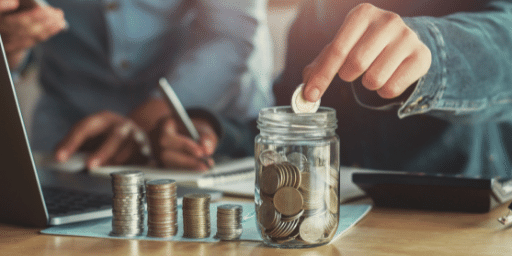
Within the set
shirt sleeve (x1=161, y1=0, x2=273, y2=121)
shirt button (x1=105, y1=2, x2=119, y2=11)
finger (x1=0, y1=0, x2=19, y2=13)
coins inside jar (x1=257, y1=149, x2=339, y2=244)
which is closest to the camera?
coins inside jar (x1=257, y1=149, x2=339, y2=244)

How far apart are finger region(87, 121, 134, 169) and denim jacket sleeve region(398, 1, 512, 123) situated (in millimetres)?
721

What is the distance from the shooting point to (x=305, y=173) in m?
0.51

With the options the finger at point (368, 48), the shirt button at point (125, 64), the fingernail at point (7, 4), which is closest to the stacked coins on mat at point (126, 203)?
the finger at point (368, 48)

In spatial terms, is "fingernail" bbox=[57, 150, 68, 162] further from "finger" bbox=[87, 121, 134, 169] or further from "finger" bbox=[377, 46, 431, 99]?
"finger" bbox=[377, 46, 431, 99]

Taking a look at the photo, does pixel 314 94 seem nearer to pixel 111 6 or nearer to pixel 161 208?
pixel 161 208

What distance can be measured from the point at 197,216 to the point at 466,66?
0.54 metres

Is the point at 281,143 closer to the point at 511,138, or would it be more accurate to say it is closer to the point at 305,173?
the point at 305,173

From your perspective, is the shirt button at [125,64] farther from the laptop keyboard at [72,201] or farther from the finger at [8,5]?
the laptop keyboard at [72,201]

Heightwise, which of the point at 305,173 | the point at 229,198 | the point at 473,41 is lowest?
the point at 229,198

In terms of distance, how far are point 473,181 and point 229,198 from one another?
1.24 ft

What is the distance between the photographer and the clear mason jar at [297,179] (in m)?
0.50

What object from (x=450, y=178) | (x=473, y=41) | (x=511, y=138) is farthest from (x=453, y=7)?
(x=450, y=178)

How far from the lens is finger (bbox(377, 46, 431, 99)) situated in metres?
0.62

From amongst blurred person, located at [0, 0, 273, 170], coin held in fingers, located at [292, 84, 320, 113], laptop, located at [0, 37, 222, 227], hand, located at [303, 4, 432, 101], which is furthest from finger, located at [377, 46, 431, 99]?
blurred person, located at [0, 0, 273, 170]
